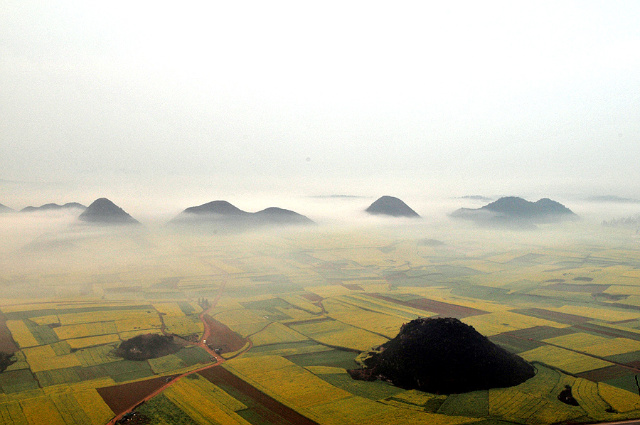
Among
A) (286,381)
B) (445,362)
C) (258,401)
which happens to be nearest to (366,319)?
(445,362)

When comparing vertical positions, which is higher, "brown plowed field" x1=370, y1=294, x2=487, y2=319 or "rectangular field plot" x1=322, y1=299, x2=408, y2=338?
"rectangular field plot" x1=322, y1=299, x2=408, y2=338

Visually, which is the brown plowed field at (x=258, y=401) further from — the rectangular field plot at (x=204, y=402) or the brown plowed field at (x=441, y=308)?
the brown plowed field at (x=441, y=308)

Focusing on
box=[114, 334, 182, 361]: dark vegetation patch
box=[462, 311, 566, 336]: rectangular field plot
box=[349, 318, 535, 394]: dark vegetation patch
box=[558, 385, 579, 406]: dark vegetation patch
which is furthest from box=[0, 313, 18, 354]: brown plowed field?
box=[462, 311, 566, 336]: rectangular field plot

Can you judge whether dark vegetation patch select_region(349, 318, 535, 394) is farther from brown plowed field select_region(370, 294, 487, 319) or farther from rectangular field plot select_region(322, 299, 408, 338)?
brown plowed field select_region(370, 294, 487, 319)

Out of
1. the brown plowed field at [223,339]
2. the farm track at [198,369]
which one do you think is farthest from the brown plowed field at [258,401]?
the brown plowed field at [223,339]

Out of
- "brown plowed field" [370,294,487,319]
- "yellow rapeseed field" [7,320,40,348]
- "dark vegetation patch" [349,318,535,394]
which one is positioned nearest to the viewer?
"dark vegetation patch" [349,318,535,394]

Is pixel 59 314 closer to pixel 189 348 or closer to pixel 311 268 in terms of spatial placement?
pixel 189 348
